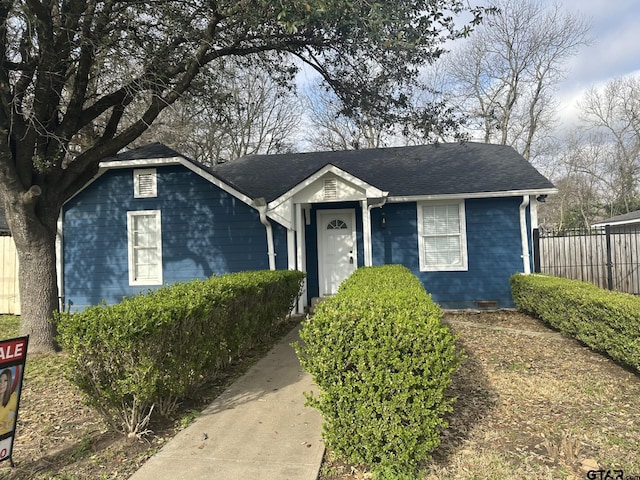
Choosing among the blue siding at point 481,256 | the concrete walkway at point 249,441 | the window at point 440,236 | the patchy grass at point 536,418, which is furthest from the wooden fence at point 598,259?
the concrete walkway at point 249,441

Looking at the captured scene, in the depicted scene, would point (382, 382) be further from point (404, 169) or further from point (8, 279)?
point (8, 279)

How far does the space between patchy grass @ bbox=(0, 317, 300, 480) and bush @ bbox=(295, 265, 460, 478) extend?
166 centimetres

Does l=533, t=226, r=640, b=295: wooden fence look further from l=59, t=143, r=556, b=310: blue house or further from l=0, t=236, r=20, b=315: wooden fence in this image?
l=0, t=236, r=20, b=315: wooden fence

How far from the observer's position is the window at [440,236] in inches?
406

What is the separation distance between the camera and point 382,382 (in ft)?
9.85

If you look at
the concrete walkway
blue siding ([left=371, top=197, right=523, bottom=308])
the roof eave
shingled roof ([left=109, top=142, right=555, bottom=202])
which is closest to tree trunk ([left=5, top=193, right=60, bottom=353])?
the concrete walkway

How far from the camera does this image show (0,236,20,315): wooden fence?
1184cm

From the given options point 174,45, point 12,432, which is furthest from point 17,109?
point 12,432

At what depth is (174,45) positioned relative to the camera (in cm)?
761

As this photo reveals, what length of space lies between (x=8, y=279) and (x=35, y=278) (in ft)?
21.2

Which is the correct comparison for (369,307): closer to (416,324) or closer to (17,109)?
(416,324)

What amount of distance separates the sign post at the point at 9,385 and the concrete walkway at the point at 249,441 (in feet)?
3.20

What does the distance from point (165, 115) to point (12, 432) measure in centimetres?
2098

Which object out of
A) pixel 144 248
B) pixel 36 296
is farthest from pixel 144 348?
pixel 144 248
